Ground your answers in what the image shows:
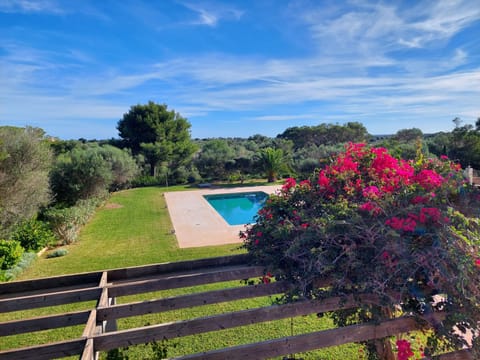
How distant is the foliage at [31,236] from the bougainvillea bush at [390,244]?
9.20 metres

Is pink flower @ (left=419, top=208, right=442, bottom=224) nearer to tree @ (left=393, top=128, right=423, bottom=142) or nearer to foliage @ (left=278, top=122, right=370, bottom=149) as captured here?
foliage @ (left=278, top=122, right=370, bottom=149)

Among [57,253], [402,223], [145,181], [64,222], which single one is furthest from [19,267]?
[145,181]

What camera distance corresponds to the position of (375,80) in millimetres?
15195

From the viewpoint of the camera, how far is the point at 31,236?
8570 millimetres

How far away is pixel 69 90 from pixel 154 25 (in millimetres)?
10810

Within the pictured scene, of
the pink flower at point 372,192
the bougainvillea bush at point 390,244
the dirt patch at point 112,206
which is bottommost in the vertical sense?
the dirt patch at point 112,206

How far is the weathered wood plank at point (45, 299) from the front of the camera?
2.27 m

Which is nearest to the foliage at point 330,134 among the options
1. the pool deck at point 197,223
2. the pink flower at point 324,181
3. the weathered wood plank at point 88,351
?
the pool deck at point 197,223

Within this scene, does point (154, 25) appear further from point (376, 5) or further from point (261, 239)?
point (261, 239)

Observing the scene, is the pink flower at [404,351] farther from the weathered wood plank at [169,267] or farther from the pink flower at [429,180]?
the weathered wood plank at [169,267]

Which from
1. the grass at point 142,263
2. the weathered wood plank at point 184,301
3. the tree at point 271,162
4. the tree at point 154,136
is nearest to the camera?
the weathered wood plank at point 184,301

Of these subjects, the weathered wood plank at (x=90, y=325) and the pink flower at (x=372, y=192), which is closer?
the weathered wood plank at (x=90, y=325)

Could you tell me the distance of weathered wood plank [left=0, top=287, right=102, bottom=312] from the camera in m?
2.27

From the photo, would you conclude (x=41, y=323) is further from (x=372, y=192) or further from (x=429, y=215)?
(x=429, y=215)
